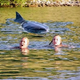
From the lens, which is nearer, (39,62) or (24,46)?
(39,62)

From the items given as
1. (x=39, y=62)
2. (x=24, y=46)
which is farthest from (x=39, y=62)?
(x=24, y=46)

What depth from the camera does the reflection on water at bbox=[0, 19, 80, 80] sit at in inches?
460

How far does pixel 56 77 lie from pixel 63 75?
13.3 inches

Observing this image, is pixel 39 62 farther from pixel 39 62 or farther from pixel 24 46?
pixel 24 46

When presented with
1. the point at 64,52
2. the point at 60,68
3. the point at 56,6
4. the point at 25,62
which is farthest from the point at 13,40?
the point at 56,6

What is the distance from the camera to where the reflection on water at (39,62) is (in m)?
11.7

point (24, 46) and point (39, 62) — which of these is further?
point (24, 46)

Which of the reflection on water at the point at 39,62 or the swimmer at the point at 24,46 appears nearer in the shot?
the reflection on water at the point at 39,62

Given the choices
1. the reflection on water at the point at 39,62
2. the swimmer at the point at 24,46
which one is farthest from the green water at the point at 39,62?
the swimmer at the point at 24,46

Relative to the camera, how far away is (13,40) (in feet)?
63.5

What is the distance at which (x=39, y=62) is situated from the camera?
13914mm

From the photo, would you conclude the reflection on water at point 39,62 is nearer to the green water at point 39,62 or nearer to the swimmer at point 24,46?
the green water at point 39,62

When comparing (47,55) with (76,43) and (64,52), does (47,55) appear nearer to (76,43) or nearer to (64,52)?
(64,52)

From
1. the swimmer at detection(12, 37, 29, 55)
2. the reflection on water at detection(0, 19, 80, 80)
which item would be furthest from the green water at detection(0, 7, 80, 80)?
the swimmer at detection(12, 37, 29, 55)
